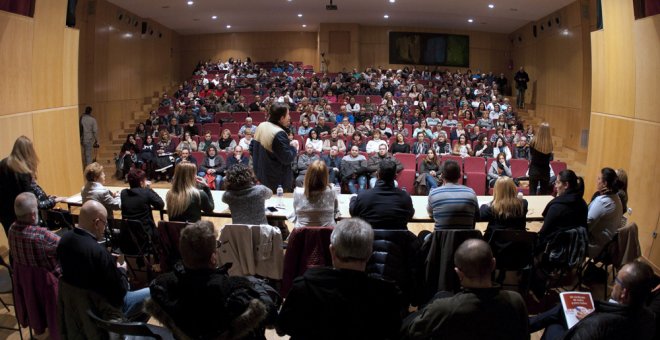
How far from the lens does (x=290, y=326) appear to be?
2225mm

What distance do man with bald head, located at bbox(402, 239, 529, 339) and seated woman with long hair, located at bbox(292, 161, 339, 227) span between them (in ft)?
5.86

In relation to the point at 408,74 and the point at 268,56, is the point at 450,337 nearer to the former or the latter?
the point at 408,74

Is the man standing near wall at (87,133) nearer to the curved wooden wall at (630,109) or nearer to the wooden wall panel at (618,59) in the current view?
the curved wooden wall at (630,109)

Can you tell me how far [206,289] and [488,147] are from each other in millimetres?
8247

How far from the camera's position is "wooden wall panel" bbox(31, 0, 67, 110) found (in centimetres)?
660

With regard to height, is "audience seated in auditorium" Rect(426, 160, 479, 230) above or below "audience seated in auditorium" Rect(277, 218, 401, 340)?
above

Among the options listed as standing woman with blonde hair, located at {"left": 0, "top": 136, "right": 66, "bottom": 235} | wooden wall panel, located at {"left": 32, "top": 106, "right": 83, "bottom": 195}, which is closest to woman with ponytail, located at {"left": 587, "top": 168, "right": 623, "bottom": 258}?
standing woman with blonde hair, located at {"left": 0, "top": 136, "right": 66, "bottom": 235}

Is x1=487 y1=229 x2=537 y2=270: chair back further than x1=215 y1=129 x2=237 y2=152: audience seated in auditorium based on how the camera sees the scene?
No

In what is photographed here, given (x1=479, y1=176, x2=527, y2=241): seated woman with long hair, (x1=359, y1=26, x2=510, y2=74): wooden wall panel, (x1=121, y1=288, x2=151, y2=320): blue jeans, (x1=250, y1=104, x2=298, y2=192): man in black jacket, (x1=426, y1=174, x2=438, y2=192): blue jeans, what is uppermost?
(x1=359, y1=26, x2=510, y2=74): wooden wall panel

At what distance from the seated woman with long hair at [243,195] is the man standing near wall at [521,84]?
555 inches

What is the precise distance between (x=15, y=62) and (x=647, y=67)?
697 cm

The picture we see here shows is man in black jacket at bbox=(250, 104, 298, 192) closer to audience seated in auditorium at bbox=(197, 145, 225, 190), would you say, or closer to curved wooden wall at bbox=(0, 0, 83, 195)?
curved wooden wall at bbox=(0, 0, 83, 195)

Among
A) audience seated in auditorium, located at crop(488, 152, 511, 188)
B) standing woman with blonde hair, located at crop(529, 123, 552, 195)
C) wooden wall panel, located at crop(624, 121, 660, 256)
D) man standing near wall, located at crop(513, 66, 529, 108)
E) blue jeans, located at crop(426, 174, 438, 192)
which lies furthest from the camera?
man standing near wall, located at crop(513, 66, 529, 108)

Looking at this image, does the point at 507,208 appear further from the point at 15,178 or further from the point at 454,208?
the point at 15,178
